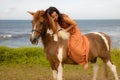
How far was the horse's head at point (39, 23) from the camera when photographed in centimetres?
614

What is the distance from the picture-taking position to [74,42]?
22.2 feet

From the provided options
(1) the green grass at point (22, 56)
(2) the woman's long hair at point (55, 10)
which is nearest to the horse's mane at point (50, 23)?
(2) the woman's long hair at point (55, 10)

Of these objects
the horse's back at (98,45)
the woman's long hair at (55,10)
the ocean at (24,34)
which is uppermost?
the woman's long hair at (55,10)

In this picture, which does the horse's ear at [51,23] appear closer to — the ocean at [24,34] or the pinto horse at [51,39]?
the pinto horse at [51,39]

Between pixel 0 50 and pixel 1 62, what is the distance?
46 centimetres

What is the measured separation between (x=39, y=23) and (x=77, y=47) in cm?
114

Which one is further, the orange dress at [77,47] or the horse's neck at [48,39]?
the orange dress at [77,47]

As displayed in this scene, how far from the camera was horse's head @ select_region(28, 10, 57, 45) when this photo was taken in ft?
20.1

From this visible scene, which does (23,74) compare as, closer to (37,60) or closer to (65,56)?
(37,60)

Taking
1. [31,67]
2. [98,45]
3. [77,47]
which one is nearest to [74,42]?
[77,47]

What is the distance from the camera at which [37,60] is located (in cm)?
1133

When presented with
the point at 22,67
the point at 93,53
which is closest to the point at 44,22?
the point at 93,53

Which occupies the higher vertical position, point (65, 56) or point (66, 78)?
point (65, 56)

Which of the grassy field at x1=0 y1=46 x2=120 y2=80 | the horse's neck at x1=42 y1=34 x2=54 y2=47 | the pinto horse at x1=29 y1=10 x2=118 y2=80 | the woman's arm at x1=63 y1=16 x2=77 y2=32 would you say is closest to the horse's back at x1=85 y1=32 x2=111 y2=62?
the pinto horse at x1=29 y1=10 x2=118 y2=80
